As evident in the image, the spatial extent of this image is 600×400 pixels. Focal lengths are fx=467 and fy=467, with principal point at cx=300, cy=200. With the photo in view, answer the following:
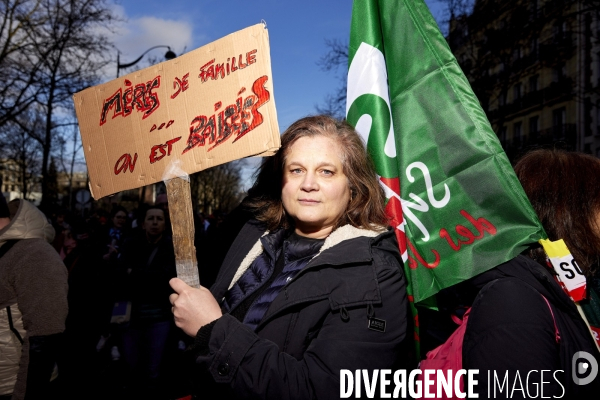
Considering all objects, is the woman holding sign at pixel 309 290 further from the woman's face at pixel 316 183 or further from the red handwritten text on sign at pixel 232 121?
the red handwritten text on sign at pixel 232 121

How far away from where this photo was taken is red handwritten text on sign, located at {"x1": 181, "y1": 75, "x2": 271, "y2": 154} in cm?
176

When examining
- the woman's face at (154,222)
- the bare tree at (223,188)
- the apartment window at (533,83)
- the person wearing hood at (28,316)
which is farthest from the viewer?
the bare tree at (223,188)

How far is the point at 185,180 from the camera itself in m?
1.89

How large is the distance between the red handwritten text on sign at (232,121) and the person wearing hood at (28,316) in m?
1.42

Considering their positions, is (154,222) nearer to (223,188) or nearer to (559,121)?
(559,121)

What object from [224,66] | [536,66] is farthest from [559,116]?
[224,66]

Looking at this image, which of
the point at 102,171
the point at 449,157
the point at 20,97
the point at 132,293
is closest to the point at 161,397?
the point at 132,293

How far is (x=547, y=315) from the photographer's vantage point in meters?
1.49

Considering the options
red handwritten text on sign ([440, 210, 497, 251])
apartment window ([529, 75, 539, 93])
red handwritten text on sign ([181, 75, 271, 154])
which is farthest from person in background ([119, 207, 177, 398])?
apartment window ([529, 75, 539, 93])

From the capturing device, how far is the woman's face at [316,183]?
78.3 inches

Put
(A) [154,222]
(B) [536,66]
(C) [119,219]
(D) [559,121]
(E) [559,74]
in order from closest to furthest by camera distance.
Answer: (A) [154,222]
(C) [119,219]
(B) [536,66]
(E) [559,74]
(D) [559,121]

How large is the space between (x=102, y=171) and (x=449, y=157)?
4.98ft

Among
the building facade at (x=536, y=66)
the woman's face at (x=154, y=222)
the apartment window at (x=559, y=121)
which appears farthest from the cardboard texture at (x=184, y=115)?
the apartment window at (x=559, y=121)

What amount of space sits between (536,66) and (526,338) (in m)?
14.9
